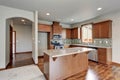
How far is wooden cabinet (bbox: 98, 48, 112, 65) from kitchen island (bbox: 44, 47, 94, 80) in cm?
148

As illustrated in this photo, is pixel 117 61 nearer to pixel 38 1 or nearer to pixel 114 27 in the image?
pixel 114 27

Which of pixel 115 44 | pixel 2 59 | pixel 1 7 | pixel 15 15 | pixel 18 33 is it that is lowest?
pixel 2 59

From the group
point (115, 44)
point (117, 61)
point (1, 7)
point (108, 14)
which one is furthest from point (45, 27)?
point (117, 61)

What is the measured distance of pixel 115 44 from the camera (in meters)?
4.45

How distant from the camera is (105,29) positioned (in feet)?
15.3

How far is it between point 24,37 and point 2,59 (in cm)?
488

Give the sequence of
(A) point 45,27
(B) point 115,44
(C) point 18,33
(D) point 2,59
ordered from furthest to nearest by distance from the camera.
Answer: (C) point 18,33 < (A) point 45,27 < (B) point 115,44 < (D) point 2,59

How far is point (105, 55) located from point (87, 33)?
245 cm

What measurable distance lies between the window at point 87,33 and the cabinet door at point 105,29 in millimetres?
1276

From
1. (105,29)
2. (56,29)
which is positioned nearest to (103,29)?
(105,29)

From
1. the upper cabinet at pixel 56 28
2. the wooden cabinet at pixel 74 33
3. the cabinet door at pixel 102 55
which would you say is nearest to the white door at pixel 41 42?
the upper cabinet at pixel 56 28

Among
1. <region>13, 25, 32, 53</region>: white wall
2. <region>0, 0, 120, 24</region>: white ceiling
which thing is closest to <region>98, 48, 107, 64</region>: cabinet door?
<region>0, 0, 120, 24</region>: white ceiling

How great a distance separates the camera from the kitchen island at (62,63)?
255 cm

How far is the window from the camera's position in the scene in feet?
20.2
